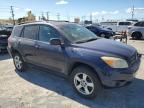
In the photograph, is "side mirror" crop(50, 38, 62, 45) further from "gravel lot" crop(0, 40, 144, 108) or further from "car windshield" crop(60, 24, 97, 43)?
"gravel lot" crop(0, 40, 144, 108)

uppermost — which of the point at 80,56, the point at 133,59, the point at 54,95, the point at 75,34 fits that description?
the point at 75,34

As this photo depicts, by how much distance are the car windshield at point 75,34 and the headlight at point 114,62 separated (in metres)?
1.08

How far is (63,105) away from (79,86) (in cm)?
64

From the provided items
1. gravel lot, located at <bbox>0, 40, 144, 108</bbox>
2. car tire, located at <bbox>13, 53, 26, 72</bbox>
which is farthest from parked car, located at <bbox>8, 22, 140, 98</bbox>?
car tire, located at <bbox>13, 53, 26, 72</bbox>

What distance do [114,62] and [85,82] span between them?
88cm

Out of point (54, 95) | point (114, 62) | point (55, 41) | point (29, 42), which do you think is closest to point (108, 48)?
point (114, 62)

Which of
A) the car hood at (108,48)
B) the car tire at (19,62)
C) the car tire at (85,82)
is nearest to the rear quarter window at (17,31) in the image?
the car tire at (19,62)

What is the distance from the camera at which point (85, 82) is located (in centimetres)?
483

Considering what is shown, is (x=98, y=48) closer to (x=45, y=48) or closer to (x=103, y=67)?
(x=103, y=67)

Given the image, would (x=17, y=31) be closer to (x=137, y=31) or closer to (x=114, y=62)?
(x=114, y=62)

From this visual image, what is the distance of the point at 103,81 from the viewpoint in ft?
14.6

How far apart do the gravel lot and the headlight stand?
0.89 meters

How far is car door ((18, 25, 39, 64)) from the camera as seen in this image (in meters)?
6.18

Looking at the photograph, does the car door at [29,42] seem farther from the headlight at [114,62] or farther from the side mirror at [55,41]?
the headlight at [114,62]
